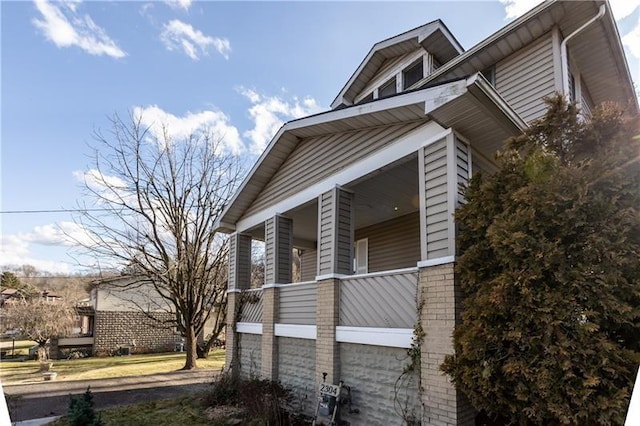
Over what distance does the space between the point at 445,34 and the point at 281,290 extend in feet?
24.8

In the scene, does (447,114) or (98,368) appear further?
(98,368)

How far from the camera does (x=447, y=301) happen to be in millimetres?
5172

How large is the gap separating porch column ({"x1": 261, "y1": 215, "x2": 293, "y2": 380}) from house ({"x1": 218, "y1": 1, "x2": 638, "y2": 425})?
33mm

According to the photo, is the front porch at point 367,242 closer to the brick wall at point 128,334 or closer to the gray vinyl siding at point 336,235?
the gray vinyl siding at point 336,235

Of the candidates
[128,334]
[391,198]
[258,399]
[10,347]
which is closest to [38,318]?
[128,334]

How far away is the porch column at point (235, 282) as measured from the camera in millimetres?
10945

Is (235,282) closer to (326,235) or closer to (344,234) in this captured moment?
(326,235)

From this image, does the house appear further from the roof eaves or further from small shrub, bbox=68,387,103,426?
small shrub, bbox=68,387,103,426

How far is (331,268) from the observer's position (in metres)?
7.44

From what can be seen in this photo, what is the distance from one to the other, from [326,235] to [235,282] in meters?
4.54

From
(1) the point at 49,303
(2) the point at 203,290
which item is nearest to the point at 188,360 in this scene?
(2) the point at 203,290

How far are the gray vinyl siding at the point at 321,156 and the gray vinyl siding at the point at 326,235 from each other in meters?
0.58

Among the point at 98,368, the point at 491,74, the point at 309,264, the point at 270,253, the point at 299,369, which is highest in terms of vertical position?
the point at 491,74

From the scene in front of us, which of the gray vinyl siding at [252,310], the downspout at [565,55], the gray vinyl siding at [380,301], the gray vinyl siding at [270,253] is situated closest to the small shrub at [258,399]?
the gray vinyl siding at [252,310]
